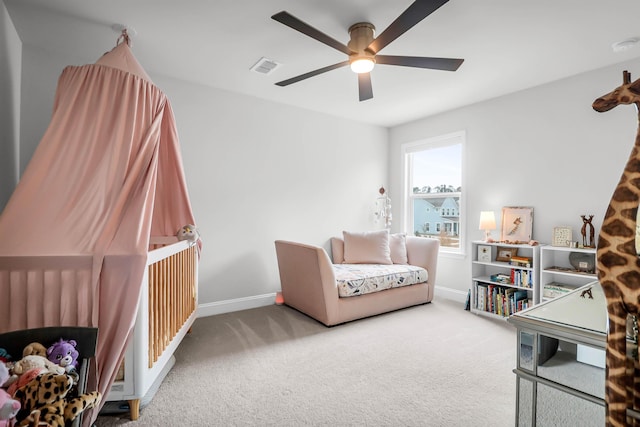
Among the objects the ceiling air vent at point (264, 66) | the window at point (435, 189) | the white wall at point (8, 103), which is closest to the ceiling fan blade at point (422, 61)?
the ceiling air vent at point (264, 66)

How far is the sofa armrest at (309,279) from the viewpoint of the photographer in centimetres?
300

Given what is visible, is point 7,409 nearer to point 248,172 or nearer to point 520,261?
point 248,172

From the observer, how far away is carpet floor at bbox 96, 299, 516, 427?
5.79ft

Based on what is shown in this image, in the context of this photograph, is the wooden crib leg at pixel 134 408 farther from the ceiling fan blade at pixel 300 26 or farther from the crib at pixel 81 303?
the ceiling fan blade at pixel 300 26

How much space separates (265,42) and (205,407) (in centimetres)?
260

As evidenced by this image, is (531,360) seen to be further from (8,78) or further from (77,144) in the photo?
(8,78)

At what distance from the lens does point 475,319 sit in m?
3.36

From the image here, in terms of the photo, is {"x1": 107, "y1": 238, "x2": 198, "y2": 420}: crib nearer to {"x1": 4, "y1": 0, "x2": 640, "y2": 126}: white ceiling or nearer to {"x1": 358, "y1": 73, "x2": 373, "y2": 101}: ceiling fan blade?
{"x1": 4, "y1": 0, "x2": 640, "y2": 126}: white ceiling

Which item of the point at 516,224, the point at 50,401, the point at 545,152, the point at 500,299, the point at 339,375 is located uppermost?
the point at 545,152

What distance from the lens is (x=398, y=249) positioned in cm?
414

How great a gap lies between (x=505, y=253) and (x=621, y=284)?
3010mm

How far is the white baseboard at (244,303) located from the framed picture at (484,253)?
2.04 feet

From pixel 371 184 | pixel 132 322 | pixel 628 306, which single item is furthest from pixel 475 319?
pixel 132 322

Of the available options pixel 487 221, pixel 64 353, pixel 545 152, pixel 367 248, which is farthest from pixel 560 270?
pixel 64 353
